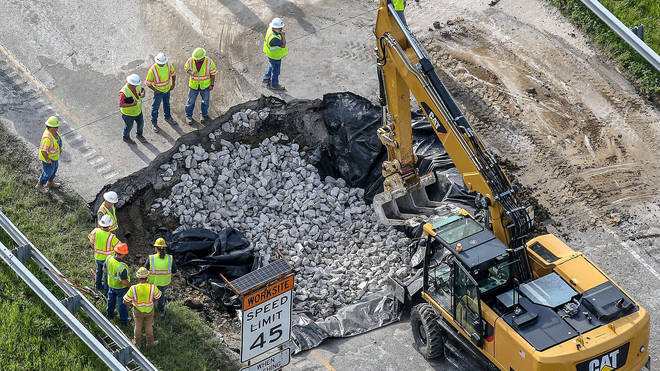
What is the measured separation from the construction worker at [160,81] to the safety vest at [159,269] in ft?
16.0

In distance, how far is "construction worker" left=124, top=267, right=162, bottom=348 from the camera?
1403 centimetres

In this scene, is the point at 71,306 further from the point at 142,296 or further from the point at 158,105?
the point at 158,105

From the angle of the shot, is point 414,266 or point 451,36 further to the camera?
point 451,36

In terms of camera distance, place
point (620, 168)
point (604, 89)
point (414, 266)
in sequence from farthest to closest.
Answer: point (604, 89) → point (620, 168) → point (414, 266)

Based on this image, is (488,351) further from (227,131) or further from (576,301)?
(227,131)

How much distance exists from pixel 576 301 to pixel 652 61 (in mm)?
9275

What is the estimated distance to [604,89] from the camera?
798 inches

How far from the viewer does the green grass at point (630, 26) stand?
2041 centimetres

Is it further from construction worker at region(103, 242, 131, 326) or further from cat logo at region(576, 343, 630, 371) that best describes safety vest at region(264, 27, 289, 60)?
cat logo at region(576, 343, 630, 371)

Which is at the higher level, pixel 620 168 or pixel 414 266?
pixel 620 168

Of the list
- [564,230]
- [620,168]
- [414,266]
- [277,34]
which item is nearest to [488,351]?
[414,266]

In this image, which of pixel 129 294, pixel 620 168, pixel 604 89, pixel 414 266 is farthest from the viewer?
pixel 604 89

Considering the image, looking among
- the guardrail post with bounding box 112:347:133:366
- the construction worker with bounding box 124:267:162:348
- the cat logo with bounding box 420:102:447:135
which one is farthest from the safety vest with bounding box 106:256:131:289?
the cat logo with bounding box 420:102:447:135

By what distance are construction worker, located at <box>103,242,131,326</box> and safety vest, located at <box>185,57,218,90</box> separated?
5089 millimetres
